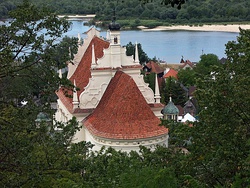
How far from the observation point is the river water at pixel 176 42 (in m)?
79.1

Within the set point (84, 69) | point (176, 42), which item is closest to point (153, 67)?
point (176, 42)

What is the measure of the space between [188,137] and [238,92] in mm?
1934

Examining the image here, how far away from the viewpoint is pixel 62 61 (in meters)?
10.7

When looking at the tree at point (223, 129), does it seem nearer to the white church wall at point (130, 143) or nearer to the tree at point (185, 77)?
the white church wall at point (130, 143)

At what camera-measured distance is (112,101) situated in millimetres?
20938

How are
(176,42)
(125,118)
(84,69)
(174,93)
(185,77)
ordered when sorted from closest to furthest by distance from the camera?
(125,118) < (84,69) < (174,93) < (185,77) < (176,42)

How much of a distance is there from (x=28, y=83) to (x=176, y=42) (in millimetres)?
82487

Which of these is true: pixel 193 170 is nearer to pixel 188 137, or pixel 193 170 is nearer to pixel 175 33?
pixel 188 137

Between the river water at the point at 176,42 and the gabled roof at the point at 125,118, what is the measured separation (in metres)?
49.1

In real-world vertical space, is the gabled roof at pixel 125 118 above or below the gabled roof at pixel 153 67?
above

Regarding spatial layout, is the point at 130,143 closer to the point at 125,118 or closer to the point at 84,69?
the point at 125,118

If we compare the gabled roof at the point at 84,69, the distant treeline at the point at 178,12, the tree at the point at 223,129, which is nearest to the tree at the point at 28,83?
the tree at the point at 223,129

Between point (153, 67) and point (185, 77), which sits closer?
point (185, 77)

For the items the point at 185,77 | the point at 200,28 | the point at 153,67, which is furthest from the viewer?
the point at 200,28
